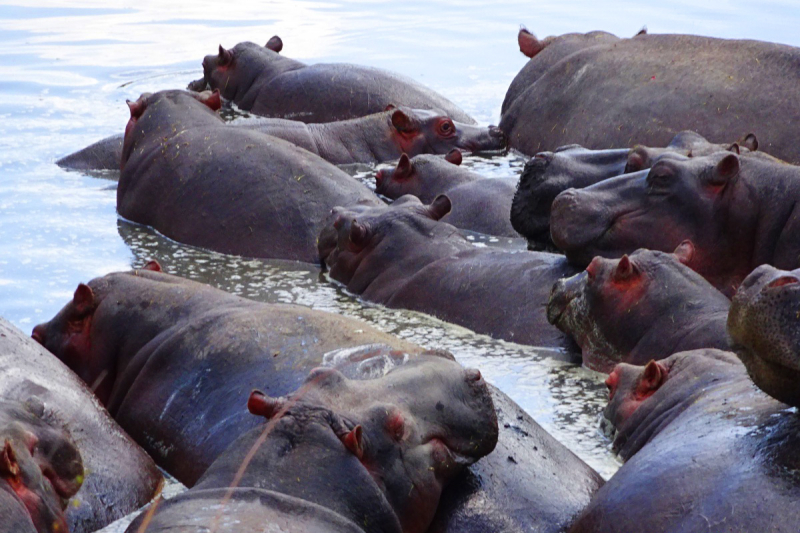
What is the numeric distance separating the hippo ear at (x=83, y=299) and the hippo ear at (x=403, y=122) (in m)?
3.79

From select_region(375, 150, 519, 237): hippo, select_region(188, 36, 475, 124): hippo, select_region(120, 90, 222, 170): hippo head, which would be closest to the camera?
select_region(375, 150, 519, 237): hippo

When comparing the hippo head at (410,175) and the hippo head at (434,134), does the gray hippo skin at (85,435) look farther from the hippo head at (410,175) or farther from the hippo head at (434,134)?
the hippo head at (434,134)

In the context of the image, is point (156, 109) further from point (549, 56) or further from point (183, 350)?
point (183, 350)

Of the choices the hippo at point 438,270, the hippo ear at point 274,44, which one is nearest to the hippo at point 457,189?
the hippo at point 438,270

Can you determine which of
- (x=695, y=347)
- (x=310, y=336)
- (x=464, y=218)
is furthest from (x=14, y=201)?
(x=695, y=347)

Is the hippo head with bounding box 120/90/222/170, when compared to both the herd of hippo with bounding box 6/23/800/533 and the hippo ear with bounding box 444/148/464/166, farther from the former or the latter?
the hippo ear with bounding box 444/148/464/166

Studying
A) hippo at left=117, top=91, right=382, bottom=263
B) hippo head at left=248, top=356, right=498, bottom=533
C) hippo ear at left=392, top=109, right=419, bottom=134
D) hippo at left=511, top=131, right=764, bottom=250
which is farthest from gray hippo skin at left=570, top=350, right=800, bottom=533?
hippo ear at left=392, top=109, right=419, bottom=134

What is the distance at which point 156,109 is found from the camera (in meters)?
6.93

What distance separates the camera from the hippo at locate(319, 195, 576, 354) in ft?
16.8

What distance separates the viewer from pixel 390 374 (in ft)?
11.1

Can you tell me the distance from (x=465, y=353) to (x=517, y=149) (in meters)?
3.44

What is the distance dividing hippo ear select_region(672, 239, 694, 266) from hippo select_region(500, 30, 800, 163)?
175 cm

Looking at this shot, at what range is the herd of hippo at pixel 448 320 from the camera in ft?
9.68

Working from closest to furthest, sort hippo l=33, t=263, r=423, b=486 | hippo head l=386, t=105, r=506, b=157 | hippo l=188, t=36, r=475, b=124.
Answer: hippo l=33, t=263, r=423, b=486 < hippo head l=386, t=105, r=506, b=157 < hippo l=188, t=36, r=475, b=124
